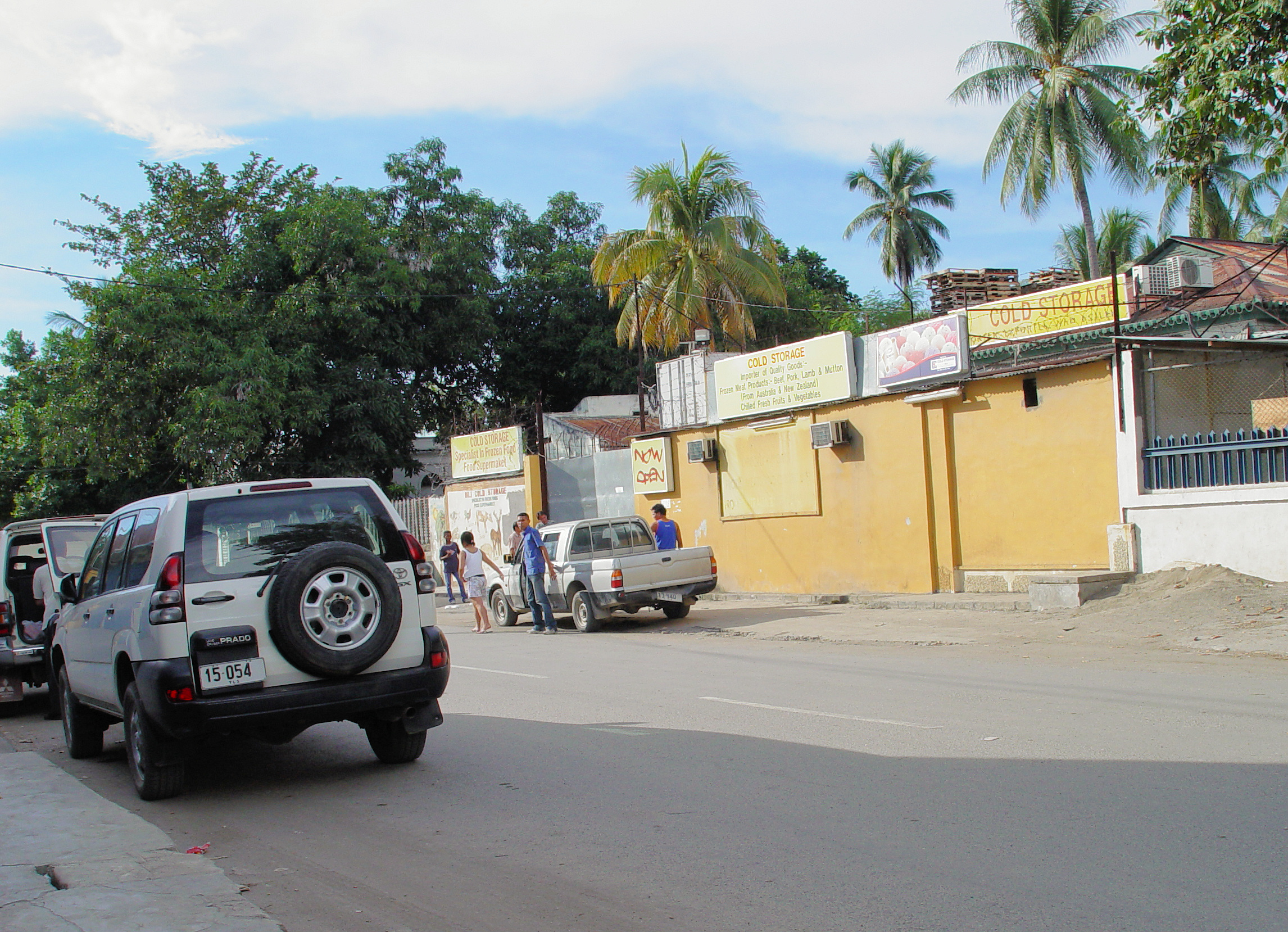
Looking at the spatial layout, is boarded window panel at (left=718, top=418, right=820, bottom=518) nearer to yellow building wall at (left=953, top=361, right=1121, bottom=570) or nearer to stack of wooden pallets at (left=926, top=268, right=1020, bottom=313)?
yellow building wall at (left=953, top=361, right=1121, bottom=570)

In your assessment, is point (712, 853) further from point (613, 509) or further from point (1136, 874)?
point (613, 509)

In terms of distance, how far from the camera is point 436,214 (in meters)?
39.3

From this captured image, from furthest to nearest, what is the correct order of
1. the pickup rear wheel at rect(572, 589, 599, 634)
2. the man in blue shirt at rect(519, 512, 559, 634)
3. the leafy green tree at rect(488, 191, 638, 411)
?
the leafy green tree at rect(488, 191, 638, 411) < the man in blue shirt at rect(519, 512, 559, 634) < the pickup rear wheel at rect(572, 589, 599, 634)

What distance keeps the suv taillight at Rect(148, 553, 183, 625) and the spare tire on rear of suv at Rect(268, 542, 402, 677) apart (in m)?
0.53

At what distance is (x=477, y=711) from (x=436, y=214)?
106ft

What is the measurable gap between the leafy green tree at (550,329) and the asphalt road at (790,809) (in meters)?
32.0

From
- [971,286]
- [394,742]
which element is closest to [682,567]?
[394,742]

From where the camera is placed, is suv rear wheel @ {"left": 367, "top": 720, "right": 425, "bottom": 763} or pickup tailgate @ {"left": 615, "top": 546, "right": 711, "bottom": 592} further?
pickup tailgate @ {"left": 615, "top": 546, "right": 711, "bottom": 592}

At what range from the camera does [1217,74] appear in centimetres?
1202

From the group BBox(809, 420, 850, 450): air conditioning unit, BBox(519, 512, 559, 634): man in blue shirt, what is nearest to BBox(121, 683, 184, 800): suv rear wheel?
BBox(519, 512, 559, 634): man in blue shirt

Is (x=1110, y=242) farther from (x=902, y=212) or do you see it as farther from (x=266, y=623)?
(x=266, y=623)

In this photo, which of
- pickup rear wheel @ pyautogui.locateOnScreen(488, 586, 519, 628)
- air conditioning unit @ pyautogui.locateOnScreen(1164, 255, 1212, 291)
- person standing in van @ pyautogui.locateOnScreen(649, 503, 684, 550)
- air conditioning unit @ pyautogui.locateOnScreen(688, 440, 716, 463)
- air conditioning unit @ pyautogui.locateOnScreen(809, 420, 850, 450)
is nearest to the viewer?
person standing in van @ pyautogui.locateOnScreen(649, 503, 684, 550)

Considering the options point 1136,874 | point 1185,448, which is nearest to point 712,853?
point 1136,874

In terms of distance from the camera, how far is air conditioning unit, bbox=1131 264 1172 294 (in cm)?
2116
